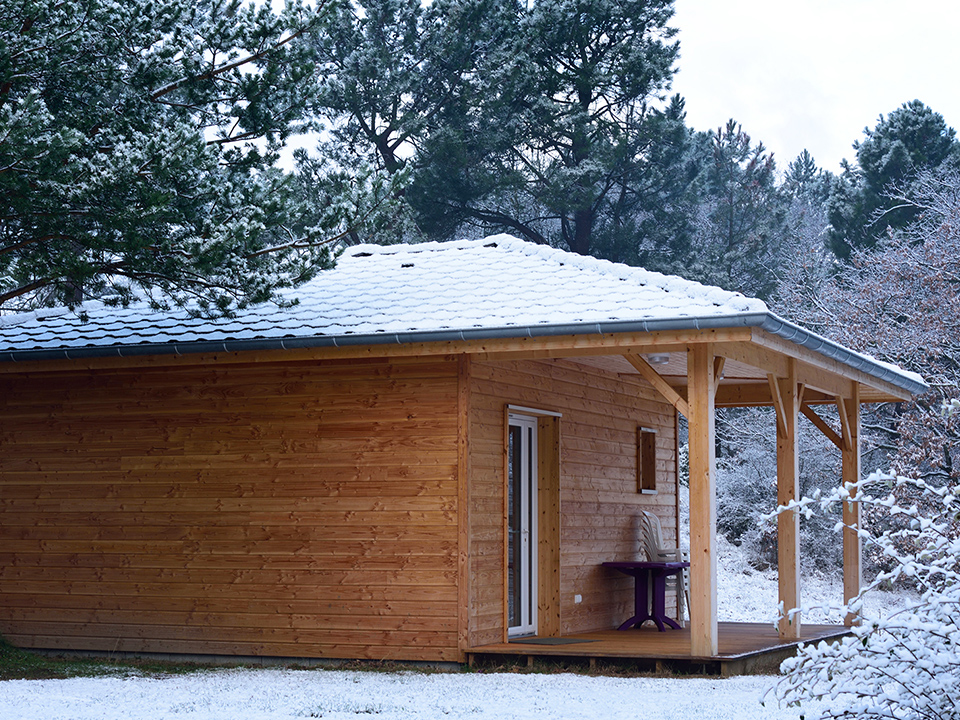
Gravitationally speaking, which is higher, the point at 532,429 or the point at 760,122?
the point at 760,122

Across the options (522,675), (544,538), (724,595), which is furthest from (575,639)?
(724,595)

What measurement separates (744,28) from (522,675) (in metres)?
40.9

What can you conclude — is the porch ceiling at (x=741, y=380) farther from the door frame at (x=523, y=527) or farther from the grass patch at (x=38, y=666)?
the grass patch at (x=38, y=666)

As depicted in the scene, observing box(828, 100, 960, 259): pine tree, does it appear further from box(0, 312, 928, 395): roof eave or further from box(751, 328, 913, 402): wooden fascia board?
box(0, 312, 928, 395): roof eave

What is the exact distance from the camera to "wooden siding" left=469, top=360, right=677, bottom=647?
9.88 meters

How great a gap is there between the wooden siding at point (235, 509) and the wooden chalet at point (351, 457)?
0.02m

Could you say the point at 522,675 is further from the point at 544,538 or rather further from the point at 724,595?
the point at 724,595

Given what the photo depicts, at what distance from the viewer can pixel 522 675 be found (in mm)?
8945

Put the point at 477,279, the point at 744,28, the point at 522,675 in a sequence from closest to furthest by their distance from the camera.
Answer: the point at 522,675
the point at 477,279
the point at 744,28

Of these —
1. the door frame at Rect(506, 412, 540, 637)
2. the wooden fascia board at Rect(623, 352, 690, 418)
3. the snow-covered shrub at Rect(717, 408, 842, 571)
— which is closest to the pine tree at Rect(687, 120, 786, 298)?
the snow-covered shrub at Rect(717, 408, 842, 571)

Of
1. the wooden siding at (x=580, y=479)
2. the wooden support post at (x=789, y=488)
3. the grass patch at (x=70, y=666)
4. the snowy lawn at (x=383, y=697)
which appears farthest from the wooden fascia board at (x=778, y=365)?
the grass patch at (x=70, y=666)

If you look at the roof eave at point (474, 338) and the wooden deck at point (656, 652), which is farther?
the wooden deck at point (656, 652)

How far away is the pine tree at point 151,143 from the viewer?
8.37 meters

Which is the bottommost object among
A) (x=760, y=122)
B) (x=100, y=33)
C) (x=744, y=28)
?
(x=100, y=33)
